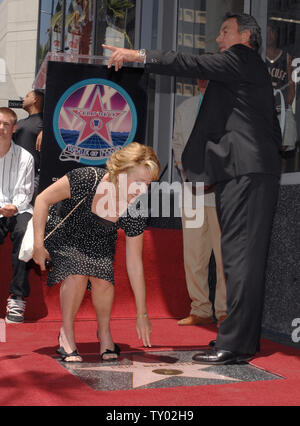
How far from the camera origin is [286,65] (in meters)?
4.27

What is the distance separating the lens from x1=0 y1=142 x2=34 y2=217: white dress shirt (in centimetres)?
445

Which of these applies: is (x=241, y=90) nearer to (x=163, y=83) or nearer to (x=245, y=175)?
(x=245, y=175)

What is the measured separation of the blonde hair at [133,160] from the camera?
2.84m

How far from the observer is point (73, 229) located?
10.2ft

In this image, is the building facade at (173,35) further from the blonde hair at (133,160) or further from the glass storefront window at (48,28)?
the glass storefront window at (48,28)

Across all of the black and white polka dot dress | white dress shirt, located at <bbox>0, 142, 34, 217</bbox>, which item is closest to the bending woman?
the black and white polka dot dress

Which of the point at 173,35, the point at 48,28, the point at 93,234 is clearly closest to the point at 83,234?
the point at 93,234

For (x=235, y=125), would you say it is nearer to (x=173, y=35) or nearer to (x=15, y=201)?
(x=15, y=201)

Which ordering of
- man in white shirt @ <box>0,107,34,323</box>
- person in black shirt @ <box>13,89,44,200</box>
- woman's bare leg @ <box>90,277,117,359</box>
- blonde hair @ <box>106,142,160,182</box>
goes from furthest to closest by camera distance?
person in black shirt @ <box>13,89,44,200</box>
man in white shirt @ <box>0,107,34,323</box>
woman's bare leg @ <box>90,277,117,359</box>
blonde hair @ <box>106,142,160,182</box>

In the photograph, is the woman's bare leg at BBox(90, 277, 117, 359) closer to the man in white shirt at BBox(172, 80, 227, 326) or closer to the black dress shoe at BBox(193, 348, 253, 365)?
the black dress shoe at BBox(193, 348, 253, 365)

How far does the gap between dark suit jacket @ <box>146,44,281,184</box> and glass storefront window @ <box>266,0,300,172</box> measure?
806 millimetres
